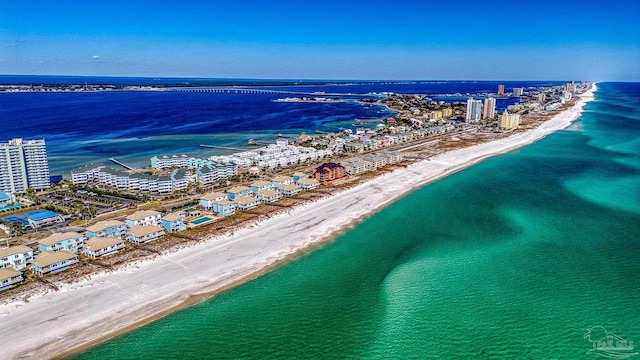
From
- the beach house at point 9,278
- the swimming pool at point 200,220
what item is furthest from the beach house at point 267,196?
the beach house at point 9,278

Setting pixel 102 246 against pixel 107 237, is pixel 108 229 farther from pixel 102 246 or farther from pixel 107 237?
pixel 102 246

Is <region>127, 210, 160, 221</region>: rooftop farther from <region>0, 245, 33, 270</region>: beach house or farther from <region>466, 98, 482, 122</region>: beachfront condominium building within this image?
<region>466, 98, 482, 122</region>: beachfront condominium building

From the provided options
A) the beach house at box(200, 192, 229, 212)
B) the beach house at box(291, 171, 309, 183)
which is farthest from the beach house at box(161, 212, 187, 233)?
the beach house at box(291, 171, 309, 183)

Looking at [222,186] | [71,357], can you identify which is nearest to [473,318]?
[71,357]

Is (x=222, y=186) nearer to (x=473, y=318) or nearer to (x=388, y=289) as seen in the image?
(x=388, y=289)

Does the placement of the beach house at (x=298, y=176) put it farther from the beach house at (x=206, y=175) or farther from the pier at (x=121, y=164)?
the pier at (x=121, y=164)

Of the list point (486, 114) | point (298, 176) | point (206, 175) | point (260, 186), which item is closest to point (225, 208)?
point (260, 186)
